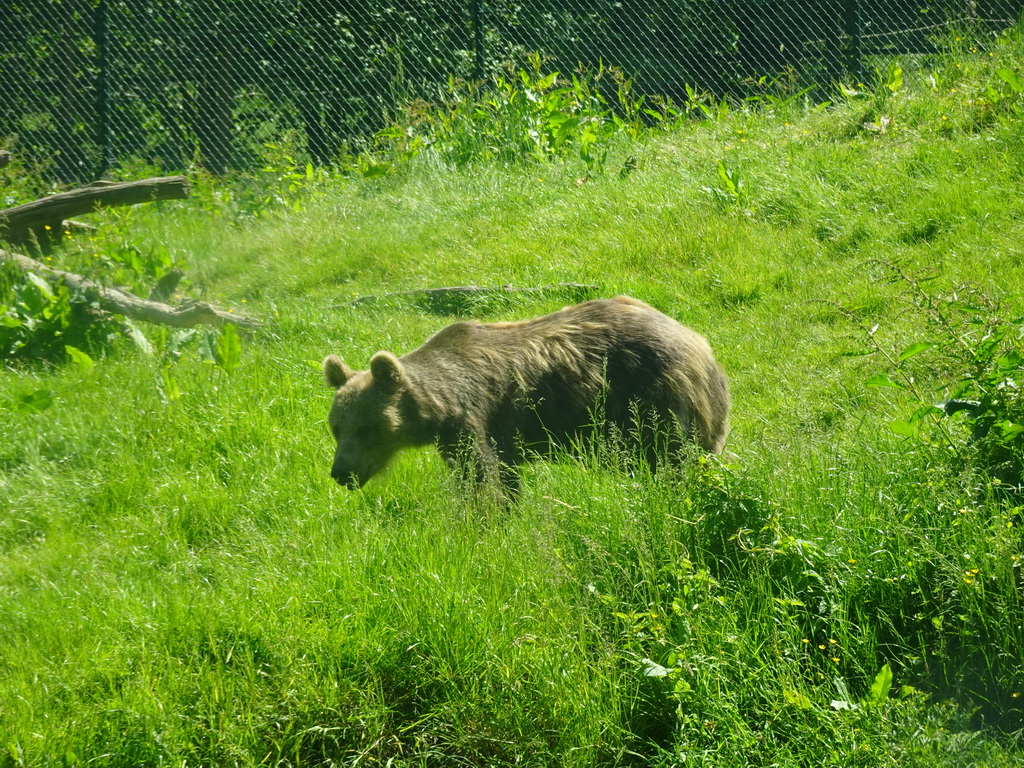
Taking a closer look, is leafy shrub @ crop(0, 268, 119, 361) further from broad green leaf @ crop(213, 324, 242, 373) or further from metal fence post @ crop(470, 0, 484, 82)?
metal fence post @ crop(470, 0, 484, 82)

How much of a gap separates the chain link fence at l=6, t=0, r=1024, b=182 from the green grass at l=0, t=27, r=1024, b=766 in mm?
8280

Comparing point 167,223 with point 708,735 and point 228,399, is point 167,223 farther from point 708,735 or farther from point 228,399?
point 708,735

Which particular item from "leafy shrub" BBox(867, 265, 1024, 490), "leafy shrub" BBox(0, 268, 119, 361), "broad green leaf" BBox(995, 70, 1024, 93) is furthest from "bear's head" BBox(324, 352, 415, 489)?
"broad green leaf" BBox(995, 70, 1024, 93)

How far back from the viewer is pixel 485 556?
15.5 feet

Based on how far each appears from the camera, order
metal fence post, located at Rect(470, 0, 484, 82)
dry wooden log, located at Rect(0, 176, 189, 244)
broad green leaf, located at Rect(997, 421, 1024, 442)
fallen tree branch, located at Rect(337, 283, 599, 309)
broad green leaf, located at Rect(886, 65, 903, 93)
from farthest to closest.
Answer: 1. metal fence post, located at Rect(470, 0, 484, 82)
2. broad green leaf, located at Rect(886, 65, 903, 93)
3. dry wooden log, located at Rect(0, 176, 189, 244)
4. fallen tree branch, located at Rect(337, 283, 599, 309)
5. broad green leaf, located at Rect(997, 421, 1024, 442)

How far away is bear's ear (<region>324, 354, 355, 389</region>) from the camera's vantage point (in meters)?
6.24

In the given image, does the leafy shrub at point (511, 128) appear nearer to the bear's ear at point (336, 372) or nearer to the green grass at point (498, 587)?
the green grass at point (498, 587)

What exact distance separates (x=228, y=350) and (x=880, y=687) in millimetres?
5071

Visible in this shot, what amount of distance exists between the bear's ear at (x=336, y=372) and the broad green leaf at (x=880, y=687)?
11.7 ft

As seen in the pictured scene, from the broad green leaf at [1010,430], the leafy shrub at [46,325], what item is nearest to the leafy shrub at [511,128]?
the leafy shrub at [46,325]

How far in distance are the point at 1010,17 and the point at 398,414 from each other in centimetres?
1176

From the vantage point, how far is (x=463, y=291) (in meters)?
9.12

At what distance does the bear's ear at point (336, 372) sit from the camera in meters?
6.24

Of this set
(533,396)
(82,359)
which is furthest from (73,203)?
(533,396)
